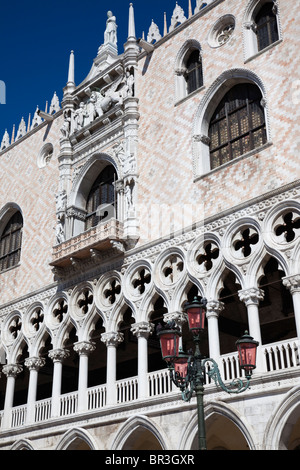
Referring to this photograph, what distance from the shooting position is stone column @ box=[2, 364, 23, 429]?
16.6 m

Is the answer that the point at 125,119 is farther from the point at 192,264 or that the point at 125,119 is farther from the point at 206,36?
the point at 192,264

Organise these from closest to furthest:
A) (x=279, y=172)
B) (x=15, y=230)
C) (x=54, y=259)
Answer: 1. (x=279, y=172)
2. (x=54, y=259)
3. (x=15, y=230)

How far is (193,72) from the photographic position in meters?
16.1

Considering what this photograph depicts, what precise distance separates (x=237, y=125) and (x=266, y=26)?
2.38 meters

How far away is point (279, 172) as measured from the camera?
12898mm

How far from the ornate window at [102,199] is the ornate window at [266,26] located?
516cm

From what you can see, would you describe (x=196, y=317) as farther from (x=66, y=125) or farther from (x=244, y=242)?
(x=66, y=125)

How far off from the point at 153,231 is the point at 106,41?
324 inches

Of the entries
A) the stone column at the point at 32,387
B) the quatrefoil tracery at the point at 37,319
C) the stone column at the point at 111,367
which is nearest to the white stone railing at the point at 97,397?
the stone column at the point at 111,367

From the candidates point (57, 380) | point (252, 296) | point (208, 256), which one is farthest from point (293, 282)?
point (57, 380)

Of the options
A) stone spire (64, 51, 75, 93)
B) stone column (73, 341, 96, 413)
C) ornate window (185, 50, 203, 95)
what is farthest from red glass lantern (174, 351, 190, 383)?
stone spire (64, 51, 75, 93)

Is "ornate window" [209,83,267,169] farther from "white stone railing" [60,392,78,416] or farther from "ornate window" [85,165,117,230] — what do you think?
"white stone railing" [60,392,78,416]

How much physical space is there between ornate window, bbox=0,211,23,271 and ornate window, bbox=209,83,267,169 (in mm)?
7600
